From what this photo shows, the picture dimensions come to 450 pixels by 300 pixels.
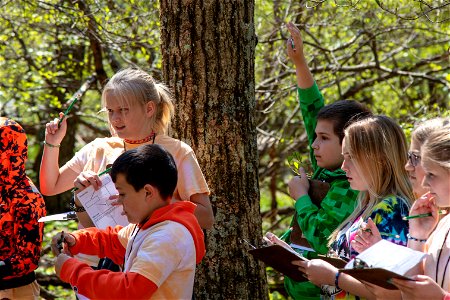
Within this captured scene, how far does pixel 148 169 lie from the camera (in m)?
3.11

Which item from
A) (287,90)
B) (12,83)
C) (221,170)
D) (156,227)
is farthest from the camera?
(12,83)

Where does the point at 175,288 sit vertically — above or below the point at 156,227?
below

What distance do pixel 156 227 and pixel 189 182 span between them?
0.73m

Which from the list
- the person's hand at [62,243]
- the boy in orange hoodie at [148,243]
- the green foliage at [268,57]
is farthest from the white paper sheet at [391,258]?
the green foliage at [268,57]

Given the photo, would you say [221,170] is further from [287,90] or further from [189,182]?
[287,90]

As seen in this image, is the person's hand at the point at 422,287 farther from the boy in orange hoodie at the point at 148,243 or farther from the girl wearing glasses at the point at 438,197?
the boy in orange hoodie at the point at 148,243

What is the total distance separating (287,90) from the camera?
7305mm

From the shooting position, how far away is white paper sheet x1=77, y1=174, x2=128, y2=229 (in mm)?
3629

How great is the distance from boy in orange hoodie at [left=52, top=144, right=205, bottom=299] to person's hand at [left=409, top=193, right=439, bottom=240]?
0.88m

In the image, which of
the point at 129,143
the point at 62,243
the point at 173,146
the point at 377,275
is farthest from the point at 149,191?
the point at 377,275

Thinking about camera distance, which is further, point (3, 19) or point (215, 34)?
point (3, 19)

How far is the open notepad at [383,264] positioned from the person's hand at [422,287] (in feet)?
0.12

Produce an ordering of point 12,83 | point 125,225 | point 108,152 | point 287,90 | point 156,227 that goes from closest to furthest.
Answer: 1. point 156,227
2. point 125,225
3. point 108,152
4. point 287,90
5. point 12,83

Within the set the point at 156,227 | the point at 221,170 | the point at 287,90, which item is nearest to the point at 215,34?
the point at 221,170
